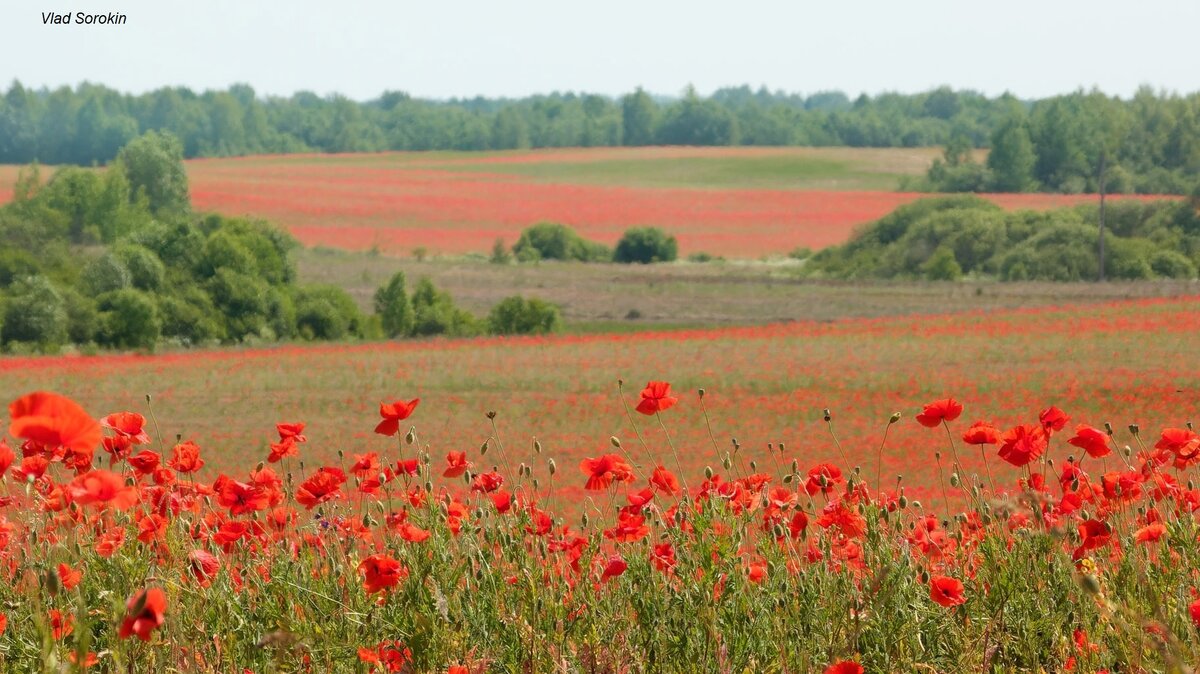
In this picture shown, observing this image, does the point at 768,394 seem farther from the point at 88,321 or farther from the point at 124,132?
the point at 124,132

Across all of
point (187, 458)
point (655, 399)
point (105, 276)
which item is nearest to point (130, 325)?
point (105, 276)

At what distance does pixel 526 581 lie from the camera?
150 inches

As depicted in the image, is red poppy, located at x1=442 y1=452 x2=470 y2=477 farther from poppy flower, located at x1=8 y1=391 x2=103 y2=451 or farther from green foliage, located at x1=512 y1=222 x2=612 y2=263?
green foliage, located at x1=512 y1=222 x2=612 y2=263

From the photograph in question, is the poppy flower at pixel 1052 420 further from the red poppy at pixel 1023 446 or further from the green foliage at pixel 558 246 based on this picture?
the green foliage at pixel 558 246

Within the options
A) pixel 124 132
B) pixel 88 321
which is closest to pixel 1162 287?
pixel 88 321

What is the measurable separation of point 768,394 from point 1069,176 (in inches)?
2724

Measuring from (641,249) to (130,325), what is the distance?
2941 cm

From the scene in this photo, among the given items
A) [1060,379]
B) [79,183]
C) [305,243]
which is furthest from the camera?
[305,243]

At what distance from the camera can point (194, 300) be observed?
38.2 meters

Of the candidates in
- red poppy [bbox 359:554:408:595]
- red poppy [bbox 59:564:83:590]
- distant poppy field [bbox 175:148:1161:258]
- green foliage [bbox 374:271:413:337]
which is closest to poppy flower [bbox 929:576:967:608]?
red poppy [bbox 359:554:408:595]

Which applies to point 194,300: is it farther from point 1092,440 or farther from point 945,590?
point 945,590

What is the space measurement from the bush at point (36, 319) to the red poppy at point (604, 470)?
33117mm

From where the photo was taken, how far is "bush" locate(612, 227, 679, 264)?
6122cm

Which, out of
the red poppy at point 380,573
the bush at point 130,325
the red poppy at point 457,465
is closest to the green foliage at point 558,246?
the bush at point 130,325
